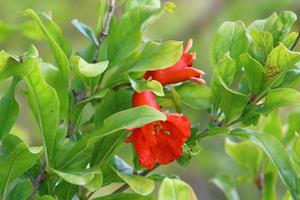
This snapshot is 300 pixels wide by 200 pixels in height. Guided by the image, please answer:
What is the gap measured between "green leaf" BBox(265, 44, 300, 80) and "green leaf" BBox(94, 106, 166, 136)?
22cm

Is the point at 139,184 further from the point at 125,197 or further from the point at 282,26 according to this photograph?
the point at 282,26

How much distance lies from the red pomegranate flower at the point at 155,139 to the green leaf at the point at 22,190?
6.4 inches

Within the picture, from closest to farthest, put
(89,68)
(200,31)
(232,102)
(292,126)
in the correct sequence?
(89,68)
(232,102)
(292,126)
(200,31)

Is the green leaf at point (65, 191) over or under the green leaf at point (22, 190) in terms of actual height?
under

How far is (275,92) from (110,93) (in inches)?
10.2

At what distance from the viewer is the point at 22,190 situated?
1.03 metres

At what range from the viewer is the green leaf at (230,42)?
115 centimetres

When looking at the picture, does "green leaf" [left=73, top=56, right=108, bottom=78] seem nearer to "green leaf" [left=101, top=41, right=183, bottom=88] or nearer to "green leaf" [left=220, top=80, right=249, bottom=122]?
"green leaf" [left=101, top=41, right=183, bottom=88]

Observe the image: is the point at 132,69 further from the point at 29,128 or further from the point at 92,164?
the point at 29,128

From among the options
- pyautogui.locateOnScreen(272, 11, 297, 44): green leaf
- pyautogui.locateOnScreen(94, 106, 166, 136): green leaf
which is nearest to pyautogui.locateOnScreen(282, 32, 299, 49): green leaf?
pyautogui.locateOnScreen(272, 11, 297, 44): green leaf

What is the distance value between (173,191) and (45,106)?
25 cm

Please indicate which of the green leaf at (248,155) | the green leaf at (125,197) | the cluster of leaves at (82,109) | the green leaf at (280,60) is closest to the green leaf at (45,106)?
the cluster of leaves at (82,109)

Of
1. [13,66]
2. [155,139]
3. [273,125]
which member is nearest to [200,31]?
[273,125]

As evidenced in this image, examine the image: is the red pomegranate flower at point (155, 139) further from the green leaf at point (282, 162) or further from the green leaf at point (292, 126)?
the green leaf at point (292, 126)
